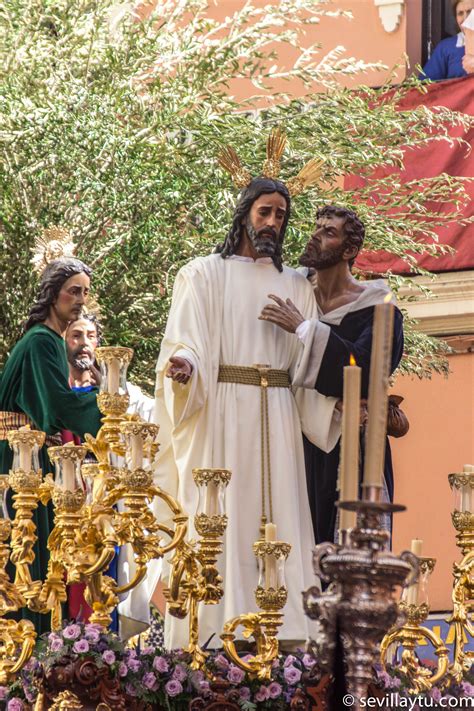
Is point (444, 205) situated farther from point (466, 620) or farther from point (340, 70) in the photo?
point (466, 620)

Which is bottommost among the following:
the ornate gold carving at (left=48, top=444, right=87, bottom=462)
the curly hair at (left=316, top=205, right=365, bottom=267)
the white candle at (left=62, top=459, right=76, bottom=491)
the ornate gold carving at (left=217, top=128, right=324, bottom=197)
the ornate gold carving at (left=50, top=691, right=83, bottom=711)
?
the ornate gold carving at (left=50, top=691, right=83, bottom=711)

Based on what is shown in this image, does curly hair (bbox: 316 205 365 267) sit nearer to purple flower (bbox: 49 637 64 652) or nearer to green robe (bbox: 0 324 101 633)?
green robe (bbox: 0 324 101 633)

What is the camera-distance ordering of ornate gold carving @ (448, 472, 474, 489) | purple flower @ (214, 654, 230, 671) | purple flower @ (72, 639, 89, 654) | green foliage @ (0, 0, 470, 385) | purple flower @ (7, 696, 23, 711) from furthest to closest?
1. green foliage @ (0, 0, 470, 385)
2. ornate gold carving @ (448, 472, 474, 489)
3. purple flower @ (214, 654, 230, 671)
4. purple flower @ (7, 696, 23, 711)
5. purple flower @ (72, 639, 89, 654)

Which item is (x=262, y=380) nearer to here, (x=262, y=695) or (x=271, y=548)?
(x=271, y=548)

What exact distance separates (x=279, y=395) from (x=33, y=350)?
98cm

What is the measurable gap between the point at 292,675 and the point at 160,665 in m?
0.41

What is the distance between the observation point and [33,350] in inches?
310

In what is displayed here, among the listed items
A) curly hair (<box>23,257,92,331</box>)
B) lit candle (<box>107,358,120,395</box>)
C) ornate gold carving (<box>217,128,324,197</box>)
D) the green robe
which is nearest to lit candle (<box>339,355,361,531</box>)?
lit candle (<box>107,358,120,395</box>)

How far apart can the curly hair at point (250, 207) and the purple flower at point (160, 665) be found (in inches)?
84.6

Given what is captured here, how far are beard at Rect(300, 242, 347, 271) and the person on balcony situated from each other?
7.57 m

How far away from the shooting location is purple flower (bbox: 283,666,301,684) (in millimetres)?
6113

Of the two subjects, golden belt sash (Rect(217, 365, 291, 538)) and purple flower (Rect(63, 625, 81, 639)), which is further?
golden belt sash (Rect(217, 365, 291, 538))

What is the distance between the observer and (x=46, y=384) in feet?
25.6

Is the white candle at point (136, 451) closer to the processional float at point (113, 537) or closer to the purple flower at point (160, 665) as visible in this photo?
the processional float at point (113, 537)
